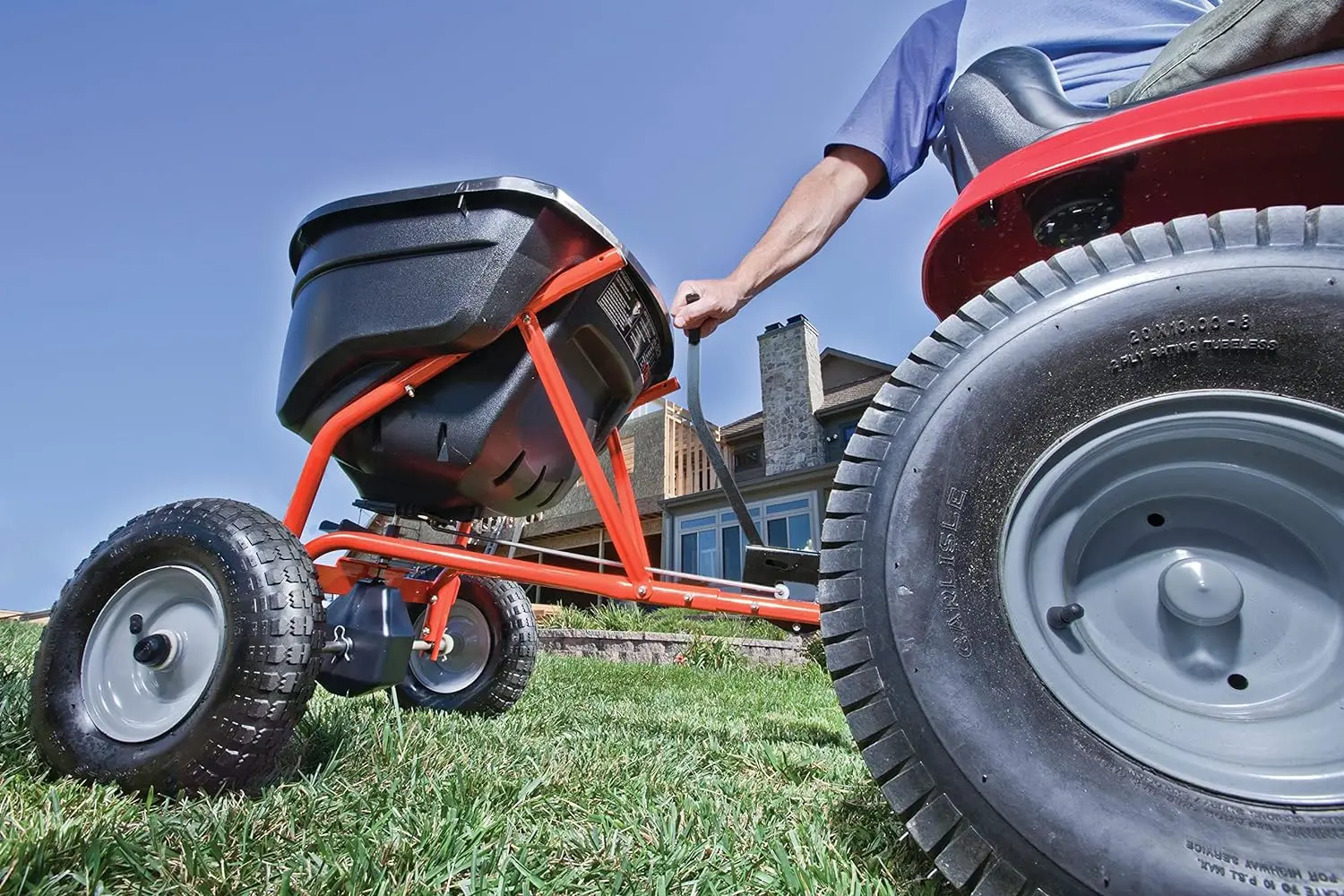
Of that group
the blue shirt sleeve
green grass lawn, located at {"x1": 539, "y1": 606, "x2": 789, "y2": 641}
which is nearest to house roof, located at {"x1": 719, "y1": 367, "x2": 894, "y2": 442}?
green grass lawn, located at {"x1": 539, "y1": 606, "x2": 789, "y2": 641}

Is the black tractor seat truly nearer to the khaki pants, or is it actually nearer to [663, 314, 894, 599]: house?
the khaki pants

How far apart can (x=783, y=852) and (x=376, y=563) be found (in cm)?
152

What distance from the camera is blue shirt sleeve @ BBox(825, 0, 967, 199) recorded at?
1.73 meters

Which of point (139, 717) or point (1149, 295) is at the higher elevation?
point (1149, 295)

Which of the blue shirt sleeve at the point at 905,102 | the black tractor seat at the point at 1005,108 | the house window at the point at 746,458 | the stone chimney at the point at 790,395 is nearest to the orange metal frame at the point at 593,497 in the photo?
the blue shirt sleeve at the point at 905,102

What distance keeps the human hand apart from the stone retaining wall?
535 centimetres

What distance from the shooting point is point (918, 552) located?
946 mm

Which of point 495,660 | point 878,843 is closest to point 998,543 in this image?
point 878,843

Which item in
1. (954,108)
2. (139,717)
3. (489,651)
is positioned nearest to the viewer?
(954,108)

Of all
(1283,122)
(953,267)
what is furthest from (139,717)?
(1283,122)

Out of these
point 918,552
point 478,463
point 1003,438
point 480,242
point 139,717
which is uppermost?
point 480,242

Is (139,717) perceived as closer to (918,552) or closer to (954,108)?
(918,552)

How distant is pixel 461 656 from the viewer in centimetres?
284

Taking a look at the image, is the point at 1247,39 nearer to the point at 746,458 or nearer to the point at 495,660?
the point at 495,660
